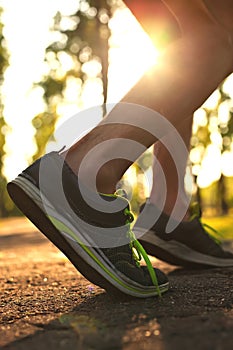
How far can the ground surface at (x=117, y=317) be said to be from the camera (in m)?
1.04

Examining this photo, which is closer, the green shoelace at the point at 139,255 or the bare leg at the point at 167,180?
the green shoelace at the point at 139,255

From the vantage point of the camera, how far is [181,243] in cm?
219

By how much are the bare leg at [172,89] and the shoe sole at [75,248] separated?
181 millimetres

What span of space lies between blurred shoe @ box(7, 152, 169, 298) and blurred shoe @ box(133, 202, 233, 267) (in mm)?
520

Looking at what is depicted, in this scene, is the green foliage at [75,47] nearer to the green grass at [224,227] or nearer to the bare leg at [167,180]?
the green grass at [224,227]

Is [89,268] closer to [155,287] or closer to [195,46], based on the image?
[155,287]

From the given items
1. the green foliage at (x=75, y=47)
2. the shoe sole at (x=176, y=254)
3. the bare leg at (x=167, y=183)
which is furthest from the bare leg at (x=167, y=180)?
the green foliage at (x=75, y=47)

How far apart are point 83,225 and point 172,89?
53 centimetres

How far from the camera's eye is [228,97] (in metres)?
22.2

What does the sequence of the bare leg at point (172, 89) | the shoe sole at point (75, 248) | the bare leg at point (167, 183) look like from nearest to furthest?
the shoe sole at point (75, 248)
the bare leg at point (172, 89)
the bare leg at point (167, 183)

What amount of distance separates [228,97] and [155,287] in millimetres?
21641

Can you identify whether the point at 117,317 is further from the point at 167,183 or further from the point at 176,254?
the point at 167,183

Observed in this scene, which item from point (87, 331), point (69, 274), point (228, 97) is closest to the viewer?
point (87, 331)

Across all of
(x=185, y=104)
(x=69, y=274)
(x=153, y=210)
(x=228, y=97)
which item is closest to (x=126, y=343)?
(x=185, y=104)
